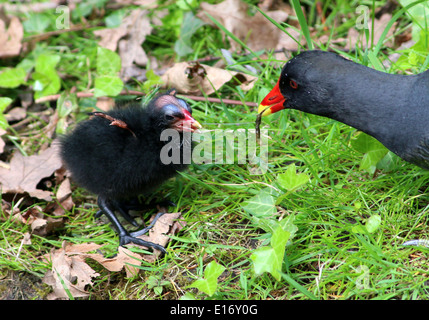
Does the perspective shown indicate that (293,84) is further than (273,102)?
No

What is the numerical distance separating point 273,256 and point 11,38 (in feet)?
13.0

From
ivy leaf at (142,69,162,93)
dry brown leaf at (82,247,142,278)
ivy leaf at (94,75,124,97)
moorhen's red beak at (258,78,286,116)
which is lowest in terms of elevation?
dry brown leaf at (82,247,142,278)

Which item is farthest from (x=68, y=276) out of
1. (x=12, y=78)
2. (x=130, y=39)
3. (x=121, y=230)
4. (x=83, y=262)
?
(x=130, y=39)

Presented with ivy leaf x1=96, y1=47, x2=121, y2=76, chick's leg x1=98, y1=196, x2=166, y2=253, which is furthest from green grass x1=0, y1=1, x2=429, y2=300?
ivy leaf x1=96, y1=47, x2=121, y2=76

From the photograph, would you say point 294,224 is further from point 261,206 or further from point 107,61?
point 107,61

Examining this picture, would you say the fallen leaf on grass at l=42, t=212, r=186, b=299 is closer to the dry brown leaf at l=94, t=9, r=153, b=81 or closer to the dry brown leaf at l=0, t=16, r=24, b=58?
the dry brown leaf at l=94, t=9, r=153, b=81

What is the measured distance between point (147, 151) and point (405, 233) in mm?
1780

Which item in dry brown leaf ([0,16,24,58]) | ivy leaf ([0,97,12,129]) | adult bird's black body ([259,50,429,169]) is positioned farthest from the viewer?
dry brown leaf ([0,16,24,58])

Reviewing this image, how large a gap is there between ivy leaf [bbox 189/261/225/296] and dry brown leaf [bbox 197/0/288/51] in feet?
8.18

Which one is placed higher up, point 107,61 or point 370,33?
point 370,33

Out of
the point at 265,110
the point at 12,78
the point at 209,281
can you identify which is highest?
the point at 265,110

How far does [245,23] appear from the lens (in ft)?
16.0

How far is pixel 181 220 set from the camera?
3.53 metres

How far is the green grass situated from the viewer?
297 cm
